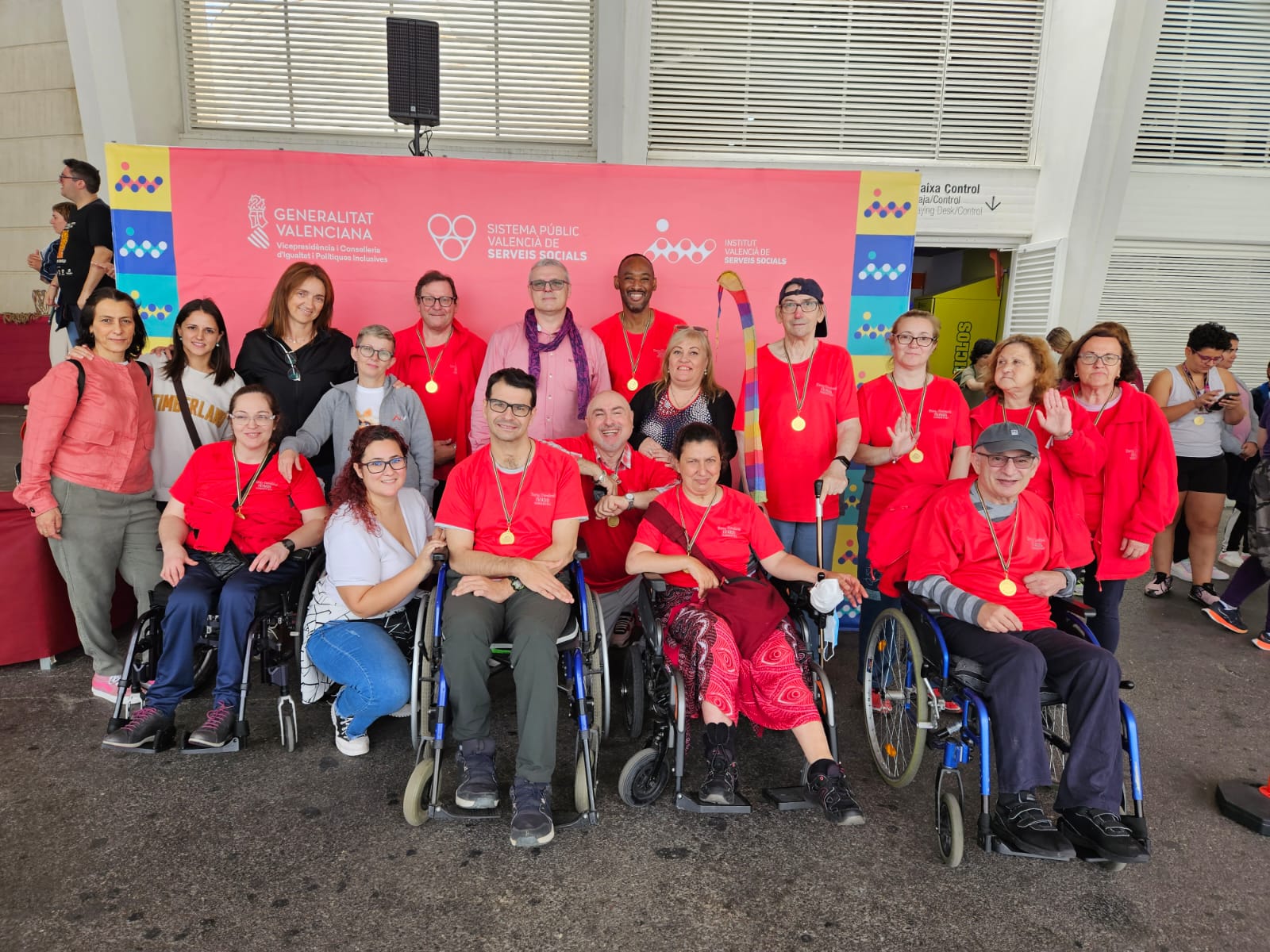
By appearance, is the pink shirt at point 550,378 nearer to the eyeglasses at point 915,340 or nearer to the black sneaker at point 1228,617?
the eyeglasses at point 915,340

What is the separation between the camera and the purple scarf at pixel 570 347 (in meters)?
3.60

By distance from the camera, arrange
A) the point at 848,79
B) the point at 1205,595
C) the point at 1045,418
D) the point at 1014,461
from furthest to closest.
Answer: the point at 848,79 < the point at 1205,595 < the point at 1045,418 < the point at 1014,461

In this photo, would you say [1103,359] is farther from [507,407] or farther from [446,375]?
[446,375]

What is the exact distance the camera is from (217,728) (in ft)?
9.17

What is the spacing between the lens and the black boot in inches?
96.1

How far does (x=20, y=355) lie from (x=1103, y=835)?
41.5ft

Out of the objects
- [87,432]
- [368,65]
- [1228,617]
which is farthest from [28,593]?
[1228,617]

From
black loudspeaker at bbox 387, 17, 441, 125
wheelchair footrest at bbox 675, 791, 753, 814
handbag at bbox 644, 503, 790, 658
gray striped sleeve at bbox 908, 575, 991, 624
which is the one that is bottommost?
wheelchair footrest at bbox 675, 791, 753, 814

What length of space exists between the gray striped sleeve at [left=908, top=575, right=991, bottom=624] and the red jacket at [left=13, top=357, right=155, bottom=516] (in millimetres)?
3156

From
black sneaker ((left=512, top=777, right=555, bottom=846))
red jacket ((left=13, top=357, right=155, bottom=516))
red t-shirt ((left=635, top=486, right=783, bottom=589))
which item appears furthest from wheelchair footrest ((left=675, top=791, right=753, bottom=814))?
red jacket ((left=13, top=357, right=155, bottom=516))

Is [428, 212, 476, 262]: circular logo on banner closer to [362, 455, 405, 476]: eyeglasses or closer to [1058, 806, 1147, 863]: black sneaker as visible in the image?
[362, 455, 405, 476]: eyeglasses

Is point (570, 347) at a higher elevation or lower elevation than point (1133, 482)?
higher

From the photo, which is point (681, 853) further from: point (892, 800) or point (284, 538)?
point (284, 538)

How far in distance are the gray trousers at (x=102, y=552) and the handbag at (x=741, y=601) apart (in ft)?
7.19
